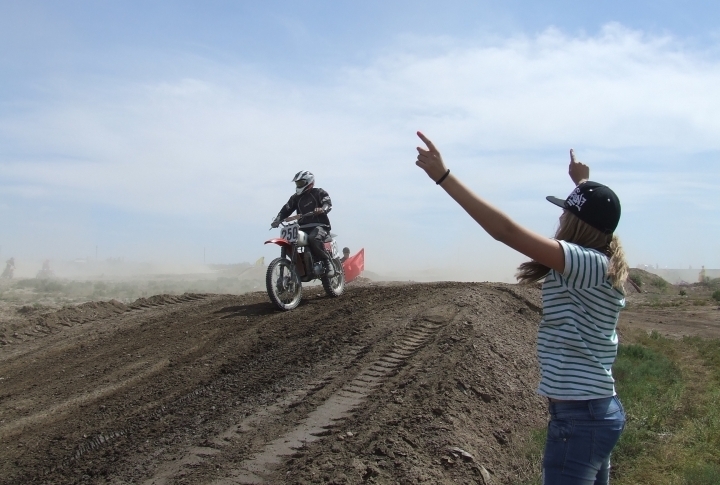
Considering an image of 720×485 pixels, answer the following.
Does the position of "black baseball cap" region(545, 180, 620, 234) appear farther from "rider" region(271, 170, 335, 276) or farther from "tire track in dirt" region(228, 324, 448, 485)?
"rider" region(271, 170, 335, 276)

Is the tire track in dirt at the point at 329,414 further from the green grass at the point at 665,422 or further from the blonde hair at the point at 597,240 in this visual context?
the blonde hair at the point at 597,240

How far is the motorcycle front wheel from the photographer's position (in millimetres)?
10820

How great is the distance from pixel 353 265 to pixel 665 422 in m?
11.9

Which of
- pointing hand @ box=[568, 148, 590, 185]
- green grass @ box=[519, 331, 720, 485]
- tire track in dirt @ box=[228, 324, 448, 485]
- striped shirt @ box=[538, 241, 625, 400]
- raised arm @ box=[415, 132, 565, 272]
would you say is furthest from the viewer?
green grass @ box=[519, 331, 720, 485]

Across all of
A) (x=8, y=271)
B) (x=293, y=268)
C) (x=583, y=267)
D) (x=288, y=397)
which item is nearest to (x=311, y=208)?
(x=293, y=268)

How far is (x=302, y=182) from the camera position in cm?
1212

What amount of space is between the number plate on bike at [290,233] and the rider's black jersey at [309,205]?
1.55 ft

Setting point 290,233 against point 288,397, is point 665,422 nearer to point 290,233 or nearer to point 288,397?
point 288,397

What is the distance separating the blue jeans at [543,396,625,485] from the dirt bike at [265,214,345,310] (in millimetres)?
8088

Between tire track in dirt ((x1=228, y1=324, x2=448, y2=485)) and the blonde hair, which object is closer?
the blonde hair

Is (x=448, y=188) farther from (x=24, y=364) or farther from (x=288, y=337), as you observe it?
(x=24, y=364)

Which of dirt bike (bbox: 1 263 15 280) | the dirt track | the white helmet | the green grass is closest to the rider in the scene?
the white helmet

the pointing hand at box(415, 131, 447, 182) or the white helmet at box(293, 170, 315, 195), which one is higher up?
the white helmet at box(293, 170, 315, 195)

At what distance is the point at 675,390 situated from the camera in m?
8.80
